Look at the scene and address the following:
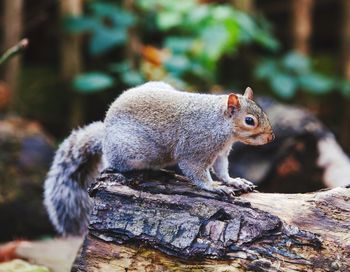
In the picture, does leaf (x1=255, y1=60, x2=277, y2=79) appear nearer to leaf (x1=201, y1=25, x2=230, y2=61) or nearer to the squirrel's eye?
leaf (x1=201, y1=25, x2=230, y2=61)

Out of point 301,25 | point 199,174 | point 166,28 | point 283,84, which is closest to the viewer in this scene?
point 199,174

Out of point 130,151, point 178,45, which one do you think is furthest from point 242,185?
point 178,45

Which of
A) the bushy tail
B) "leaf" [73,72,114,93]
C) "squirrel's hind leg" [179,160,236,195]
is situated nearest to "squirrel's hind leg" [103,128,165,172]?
"squirrel's hind leg" [179,160,236,195]

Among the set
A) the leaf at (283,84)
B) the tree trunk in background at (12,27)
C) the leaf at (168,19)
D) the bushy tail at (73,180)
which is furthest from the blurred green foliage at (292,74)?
the bushy tail at (73,180)

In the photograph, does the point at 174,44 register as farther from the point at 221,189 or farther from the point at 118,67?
the point at 221,189

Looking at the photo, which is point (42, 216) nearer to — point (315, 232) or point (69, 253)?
point (69, 253)

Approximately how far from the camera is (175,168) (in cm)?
436

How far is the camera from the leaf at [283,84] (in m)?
6.00

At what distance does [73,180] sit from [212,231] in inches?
38.9

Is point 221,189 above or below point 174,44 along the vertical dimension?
below

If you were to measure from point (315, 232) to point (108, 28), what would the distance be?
3.83 m

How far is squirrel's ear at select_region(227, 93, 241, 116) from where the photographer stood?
2643 mm

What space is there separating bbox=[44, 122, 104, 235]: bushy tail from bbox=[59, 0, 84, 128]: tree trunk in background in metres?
2.74

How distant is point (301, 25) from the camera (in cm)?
677
